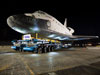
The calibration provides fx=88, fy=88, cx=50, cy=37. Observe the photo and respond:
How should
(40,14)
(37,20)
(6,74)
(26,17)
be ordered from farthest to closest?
(40,14) → (37,20) → (26,17) → (6,74)

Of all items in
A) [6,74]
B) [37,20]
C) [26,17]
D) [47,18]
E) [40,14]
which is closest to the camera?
[6,74]

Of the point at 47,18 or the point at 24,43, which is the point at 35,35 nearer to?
the point at 24,43

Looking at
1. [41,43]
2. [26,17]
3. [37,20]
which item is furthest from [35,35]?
[26,17]

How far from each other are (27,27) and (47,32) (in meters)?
3.50

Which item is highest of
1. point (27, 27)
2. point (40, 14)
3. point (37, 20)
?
point (40, 14)

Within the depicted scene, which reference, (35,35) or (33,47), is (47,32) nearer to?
(35,35)

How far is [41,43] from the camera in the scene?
12.9 m

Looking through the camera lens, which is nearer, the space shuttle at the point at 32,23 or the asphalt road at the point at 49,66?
the asphalt road at the point at 49,66

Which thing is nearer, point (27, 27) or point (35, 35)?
point (27, 27)

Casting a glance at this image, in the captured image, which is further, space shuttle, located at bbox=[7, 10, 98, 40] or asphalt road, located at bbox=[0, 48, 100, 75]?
space shuttle, located at bbox=[7, 10, 98, 40]

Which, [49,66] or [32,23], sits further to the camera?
[32,23]

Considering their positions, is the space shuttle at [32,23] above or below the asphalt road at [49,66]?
above

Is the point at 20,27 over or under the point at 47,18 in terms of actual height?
under

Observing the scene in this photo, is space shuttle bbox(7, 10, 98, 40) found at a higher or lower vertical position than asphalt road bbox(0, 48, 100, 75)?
higher
